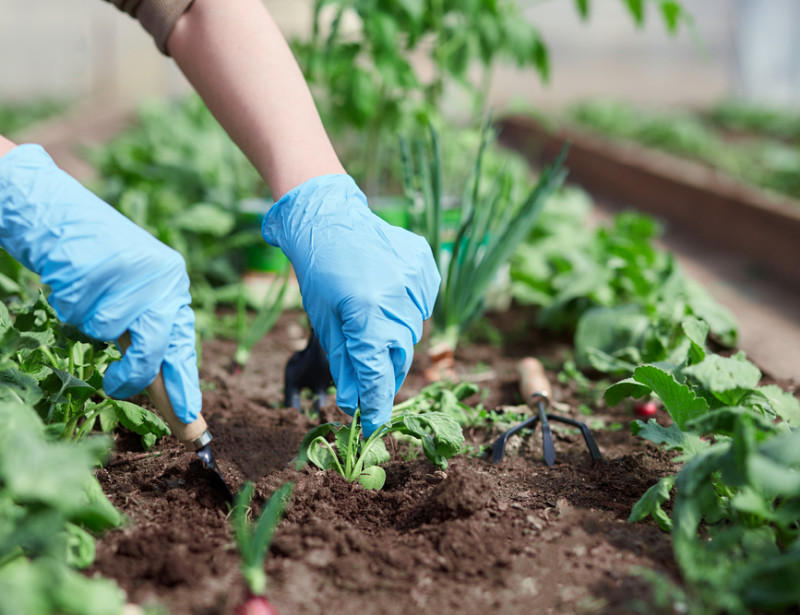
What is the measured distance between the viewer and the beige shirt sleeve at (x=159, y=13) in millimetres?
1533

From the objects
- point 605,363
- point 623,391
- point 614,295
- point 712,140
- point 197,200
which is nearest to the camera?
point 623,391

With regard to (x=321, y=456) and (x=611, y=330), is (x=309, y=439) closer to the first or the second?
(x=321, y=456)

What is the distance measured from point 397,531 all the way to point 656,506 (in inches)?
15.7

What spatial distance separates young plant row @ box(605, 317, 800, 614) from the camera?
2.72ft

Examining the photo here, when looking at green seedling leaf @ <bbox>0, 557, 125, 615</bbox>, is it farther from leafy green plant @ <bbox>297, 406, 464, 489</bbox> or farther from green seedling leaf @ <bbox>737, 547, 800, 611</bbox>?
green seedling leaf @ <bbox>737, 547, 800, 611</bbox>

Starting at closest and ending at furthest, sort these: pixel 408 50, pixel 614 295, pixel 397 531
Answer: pixel 397 531
pixel 614 295
pixel 408 50

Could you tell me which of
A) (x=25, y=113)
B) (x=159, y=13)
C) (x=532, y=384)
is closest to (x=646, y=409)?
(x=532, y=384)

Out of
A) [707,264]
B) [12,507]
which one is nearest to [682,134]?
[707,264]

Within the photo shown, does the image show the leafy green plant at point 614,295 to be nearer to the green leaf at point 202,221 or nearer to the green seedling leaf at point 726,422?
the green seedling leaf at point 726,422

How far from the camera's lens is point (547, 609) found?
3.01 feet

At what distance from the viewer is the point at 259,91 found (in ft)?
4.73

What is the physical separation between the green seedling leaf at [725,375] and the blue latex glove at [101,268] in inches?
31.6

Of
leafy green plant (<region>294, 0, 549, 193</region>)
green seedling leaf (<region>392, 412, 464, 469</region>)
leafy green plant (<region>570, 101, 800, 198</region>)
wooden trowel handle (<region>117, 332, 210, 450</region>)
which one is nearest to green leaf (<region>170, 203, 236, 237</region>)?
leafy green plant (<region>294, 0, 549, 193</region>)

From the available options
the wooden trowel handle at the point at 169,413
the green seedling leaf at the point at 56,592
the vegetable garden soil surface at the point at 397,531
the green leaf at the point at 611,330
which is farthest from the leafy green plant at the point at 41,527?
the green leaf at the point at 611,330
